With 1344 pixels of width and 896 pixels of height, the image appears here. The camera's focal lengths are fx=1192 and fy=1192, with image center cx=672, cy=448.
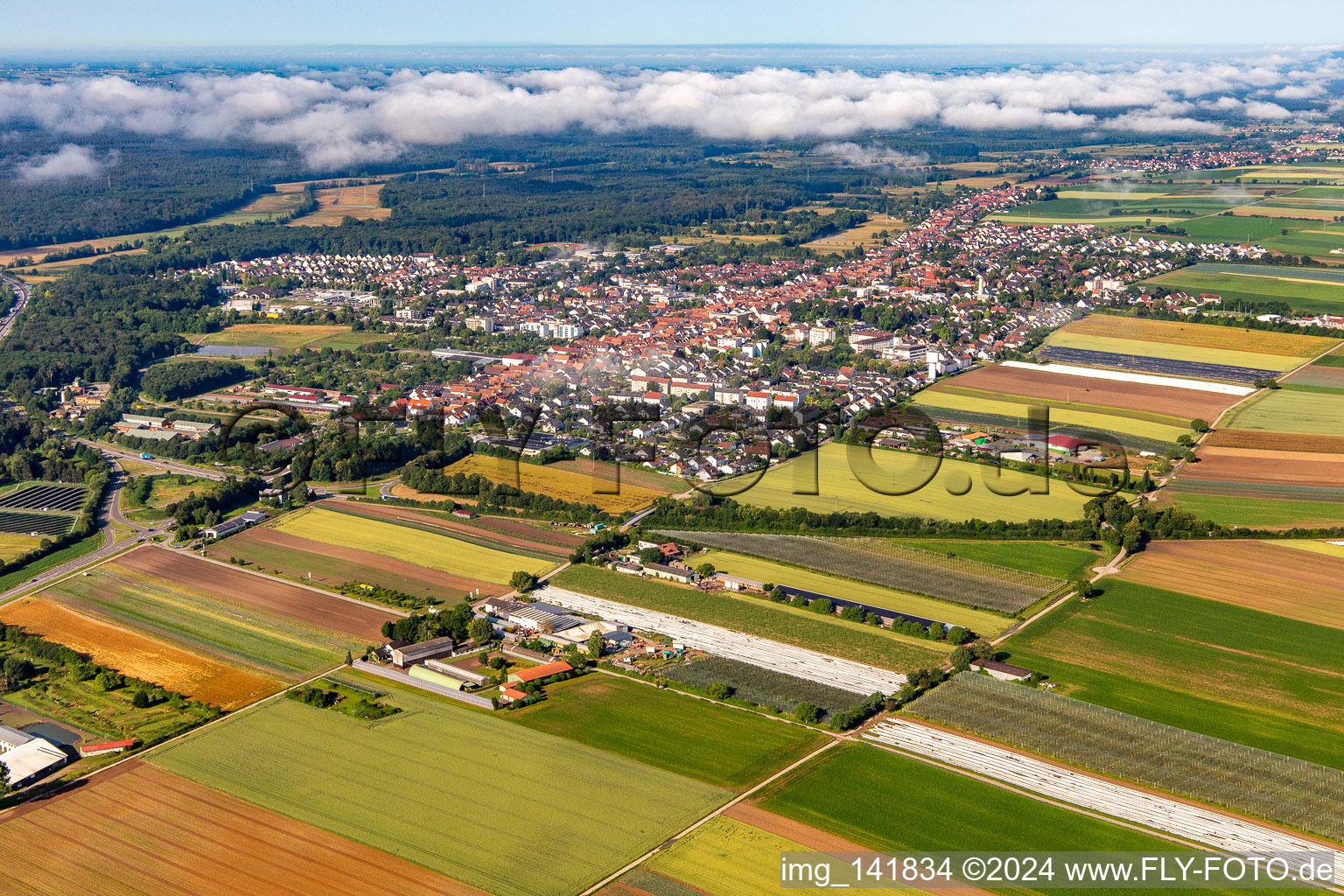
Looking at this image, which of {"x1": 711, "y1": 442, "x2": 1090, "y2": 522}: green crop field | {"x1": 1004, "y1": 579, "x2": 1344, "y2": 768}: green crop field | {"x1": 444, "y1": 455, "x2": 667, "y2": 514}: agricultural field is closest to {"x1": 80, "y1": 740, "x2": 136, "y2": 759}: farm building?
{"x1": 444, "y1": 455, "x2": 667, "y2": 514}: agricultural field

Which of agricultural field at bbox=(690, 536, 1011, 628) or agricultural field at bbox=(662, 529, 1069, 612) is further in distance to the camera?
agricultural field at bbox=(662, 529, 1069, 612)

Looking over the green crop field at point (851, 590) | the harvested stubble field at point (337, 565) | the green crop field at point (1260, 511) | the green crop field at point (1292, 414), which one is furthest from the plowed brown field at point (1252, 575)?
the harvested stubble field at point (337, 565)

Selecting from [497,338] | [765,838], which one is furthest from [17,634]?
[497,338]

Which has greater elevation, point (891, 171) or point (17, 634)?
point (891, 171)

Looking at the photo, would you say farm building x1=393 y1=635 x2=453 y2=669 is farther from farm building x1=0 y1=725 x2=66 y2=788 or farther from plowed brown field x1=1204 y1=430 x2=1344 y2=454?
→ plowed brown field x1=1204 y1=430 x2=1344 y2=454

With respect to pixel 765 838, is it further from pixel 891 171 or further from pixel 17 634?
pixel 891 171

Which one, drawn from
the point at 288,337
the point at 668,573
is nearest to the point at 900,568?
the point at 668,573
